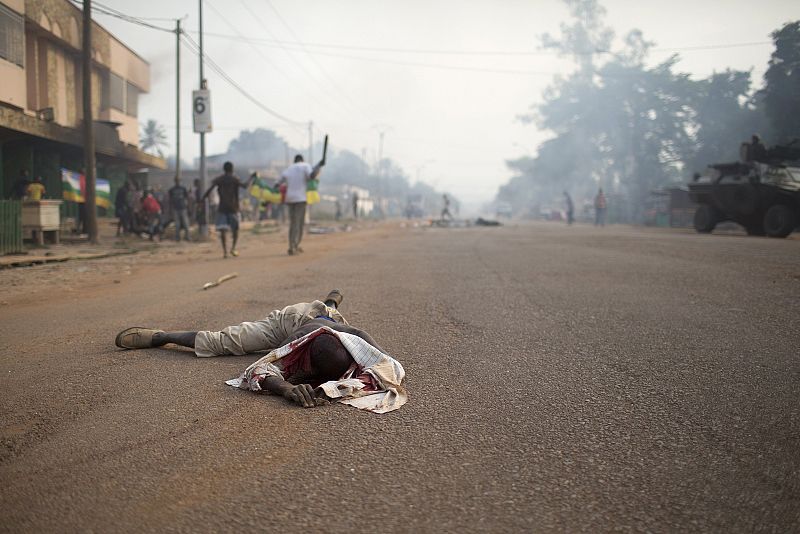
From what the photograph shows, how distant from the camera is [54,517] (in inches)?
78.8

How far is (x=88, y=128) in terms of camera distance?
14.4 m

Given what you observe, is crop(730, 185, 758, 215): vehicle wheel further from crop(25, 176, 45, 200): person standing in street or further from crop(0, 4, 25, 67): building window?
crop(0, 4, 25, 67): building window

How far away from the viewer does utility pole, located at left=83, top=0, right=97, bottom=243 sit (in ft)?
47.2

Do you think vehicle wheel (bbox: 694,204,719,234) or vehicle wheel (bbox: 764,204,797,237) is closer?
vehicle wheel (bbox: 764,204,797,237)

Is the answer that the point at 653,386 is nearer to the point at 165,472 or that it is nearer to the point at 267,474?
the point at 267,474

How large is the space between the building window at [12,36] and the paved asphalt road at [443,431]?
13.4 metres

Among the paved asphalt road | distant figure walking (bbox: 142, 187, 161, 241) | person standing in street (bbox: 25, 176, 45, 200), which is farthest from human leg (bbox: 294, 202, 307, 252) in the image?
person standing in street (bbox: 25, 176, 45, 200)

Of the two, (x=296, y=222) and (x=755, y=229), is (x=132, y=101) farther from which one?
(x=755, y=229)

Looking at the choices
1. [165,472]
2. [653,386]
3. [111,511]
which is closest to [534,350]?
[653,386]

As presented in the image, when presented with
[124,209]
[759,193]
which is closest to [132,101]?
[124,209]

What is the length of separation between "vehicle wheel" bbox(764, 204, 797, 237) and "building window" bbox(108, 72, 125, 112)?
951 inches

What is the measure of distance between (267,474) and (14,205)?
11.2m

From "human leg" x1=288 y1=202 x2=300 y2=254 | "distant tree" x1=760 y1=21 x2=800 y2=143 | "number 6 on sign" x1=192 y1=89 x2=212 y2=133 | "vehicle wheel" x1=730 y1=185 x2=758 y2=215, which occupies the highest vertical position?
"distant tree" x1=760 y1=21 x2=800 y2=143

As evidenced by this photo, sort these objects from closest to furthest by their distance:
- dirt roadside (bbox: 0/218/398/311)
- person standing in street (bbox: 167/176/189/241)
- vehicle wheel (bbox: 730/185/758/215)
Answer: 1. dirt roadside (bbox: 0/218/398/311)
2. person standing in street (bbox: 167/176/189/241)
3. vehicle wheel (bbox: 730/185/758/215)
